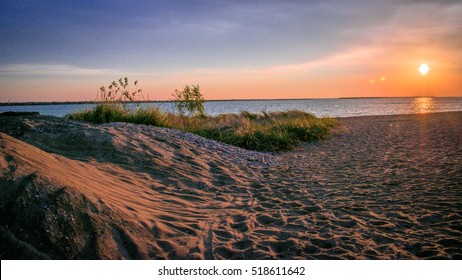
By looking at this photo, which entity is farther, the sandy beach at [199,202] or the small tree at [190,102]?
the small tree at [190,102]

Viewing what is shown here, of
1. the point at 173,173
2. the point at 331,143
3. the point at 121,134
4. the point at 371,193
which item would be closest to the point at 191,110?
the point at 331,143

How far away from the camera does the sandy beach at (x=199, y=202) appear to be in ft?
8.82

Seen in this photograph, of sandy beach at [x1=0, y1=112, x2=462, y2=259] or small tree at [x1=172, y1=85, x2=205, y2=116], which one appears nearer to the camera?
sandy beach at [x1=0, y1=112, x2=462, y2=259]

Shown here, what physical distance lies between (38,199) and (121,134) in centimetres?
387

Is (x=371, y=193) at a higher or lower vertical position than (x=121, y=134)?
lower

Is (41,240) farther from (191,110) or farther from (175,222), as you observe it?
(191,110)

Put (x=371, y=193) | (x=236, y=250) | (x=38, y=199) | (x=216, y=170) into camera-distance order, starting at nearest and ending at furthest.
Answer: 1. (x=38, y=199)
2. (x=236, y=250)
3. (x=371, y=193)
4. (x=216, y=170)

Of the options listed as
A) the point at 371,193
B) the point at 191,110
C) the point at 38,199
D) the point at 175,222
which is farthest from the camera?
the point at 191,110

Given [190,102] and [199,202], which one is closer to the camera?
[199,202]

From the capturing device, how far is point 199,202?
174 inches

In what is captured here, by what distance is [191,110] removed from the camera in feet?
47.9

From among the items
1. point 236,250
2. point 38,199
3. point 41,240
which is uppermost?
point 38,199

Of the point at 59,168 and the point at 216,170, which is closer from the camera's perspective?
the point at 59,168

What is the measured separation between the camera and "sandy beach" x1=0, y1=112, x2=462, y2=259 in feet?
8.82
